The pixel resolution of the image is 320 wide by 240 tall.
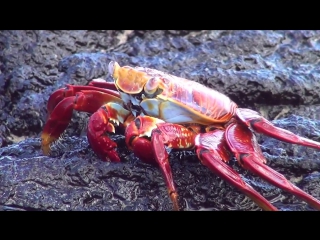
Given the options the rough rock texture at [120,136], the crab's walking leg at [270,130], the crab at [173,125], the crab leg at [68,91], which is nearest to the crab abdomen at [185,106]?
the crab at [173,125]

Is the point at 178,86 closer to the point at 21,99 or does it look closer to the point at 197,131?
the point at 197,131

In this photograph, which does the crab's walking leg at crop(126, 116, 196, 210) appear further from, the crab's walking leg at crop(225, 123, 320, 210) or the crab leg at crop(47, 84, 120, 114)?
the crab leg at crop(47, 84, 120, 114)

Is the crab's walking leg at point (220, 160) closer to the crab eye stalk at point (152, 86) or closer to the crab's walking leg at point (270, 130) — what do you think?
the crab's walking leg at point (270, 130)

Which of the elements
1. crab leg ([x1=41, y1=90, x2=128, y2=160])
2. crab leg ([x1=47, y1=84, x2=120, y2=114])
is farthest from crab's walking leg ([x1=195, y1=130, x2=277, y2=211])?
crab leg ([x1=47, y1=84, x2=120, y2=114])

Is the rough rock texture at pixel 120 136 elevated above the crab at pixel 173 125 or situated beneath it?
situated beneath

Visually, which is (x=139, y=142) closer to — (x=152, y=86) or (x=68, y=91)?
(x=152, y=86)

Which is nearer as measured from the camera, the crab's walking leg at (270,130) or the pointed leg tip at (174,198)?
the pointed leg tip at (174,198)
